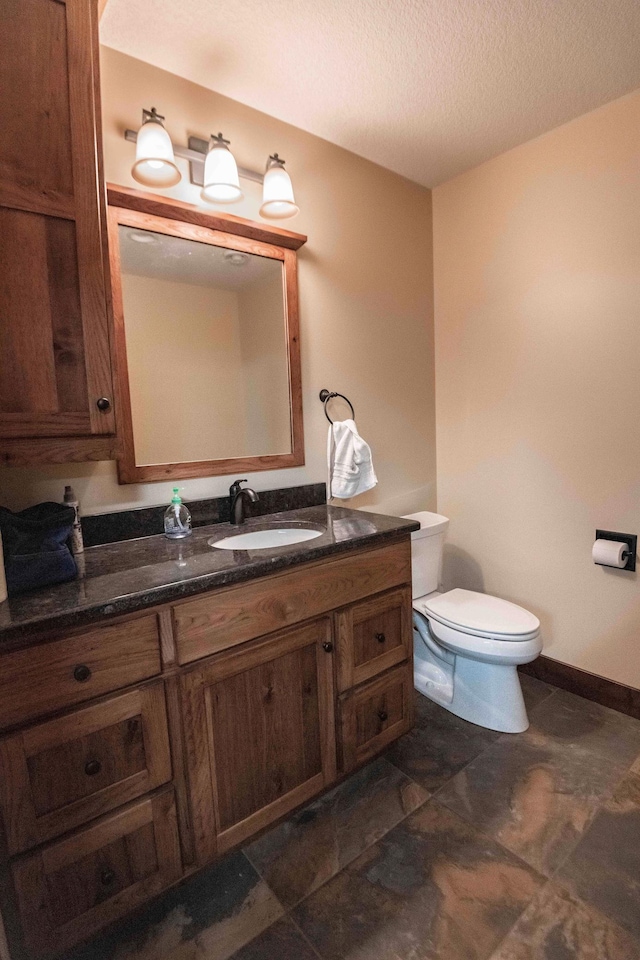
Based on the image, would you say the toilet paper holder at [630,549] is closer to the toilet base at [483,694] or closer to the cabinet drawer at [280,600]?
the toilet base at [483,694]

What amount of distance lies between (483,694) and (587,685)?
1.78ft

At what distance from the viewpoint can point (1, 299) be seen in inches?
38.8

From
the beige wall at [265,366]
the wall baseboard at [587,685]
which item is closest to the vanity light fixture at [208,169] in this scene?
the beige wall at [265,366]

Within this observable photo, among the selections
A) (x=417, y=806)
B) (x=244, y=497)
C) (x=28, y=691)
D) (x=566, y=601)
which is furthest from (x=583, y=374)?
(x=28, y=691)

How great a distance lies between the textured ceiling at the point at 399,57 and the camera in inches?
52.3

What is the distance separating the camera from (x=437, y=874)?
1.23 metres

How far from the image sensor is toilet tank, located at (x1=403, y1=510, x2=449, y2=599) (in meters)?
2.00

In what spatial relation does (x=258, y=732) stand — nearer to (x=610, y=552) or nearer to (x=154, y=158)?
(x=610, y=552)

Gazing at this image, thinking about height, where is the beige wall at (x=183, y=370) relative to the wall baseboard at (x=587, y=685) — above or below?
above

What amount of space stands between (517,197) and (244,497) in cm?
181

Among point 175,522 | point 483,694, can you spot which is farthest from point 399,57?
point 483,694

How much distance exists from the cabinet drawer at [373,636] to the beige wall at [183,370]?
0.76 meters

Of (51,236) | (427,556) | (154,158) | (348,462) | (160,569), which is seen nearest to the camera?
(51,236)

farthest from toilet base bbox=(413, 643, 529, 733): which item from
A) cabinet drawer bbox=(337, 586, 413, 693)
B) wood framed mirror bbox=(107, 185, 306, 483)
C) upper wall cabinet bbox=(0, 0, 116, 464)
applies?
upper wall cabinet bbox=(0, 0, 116, 464)
